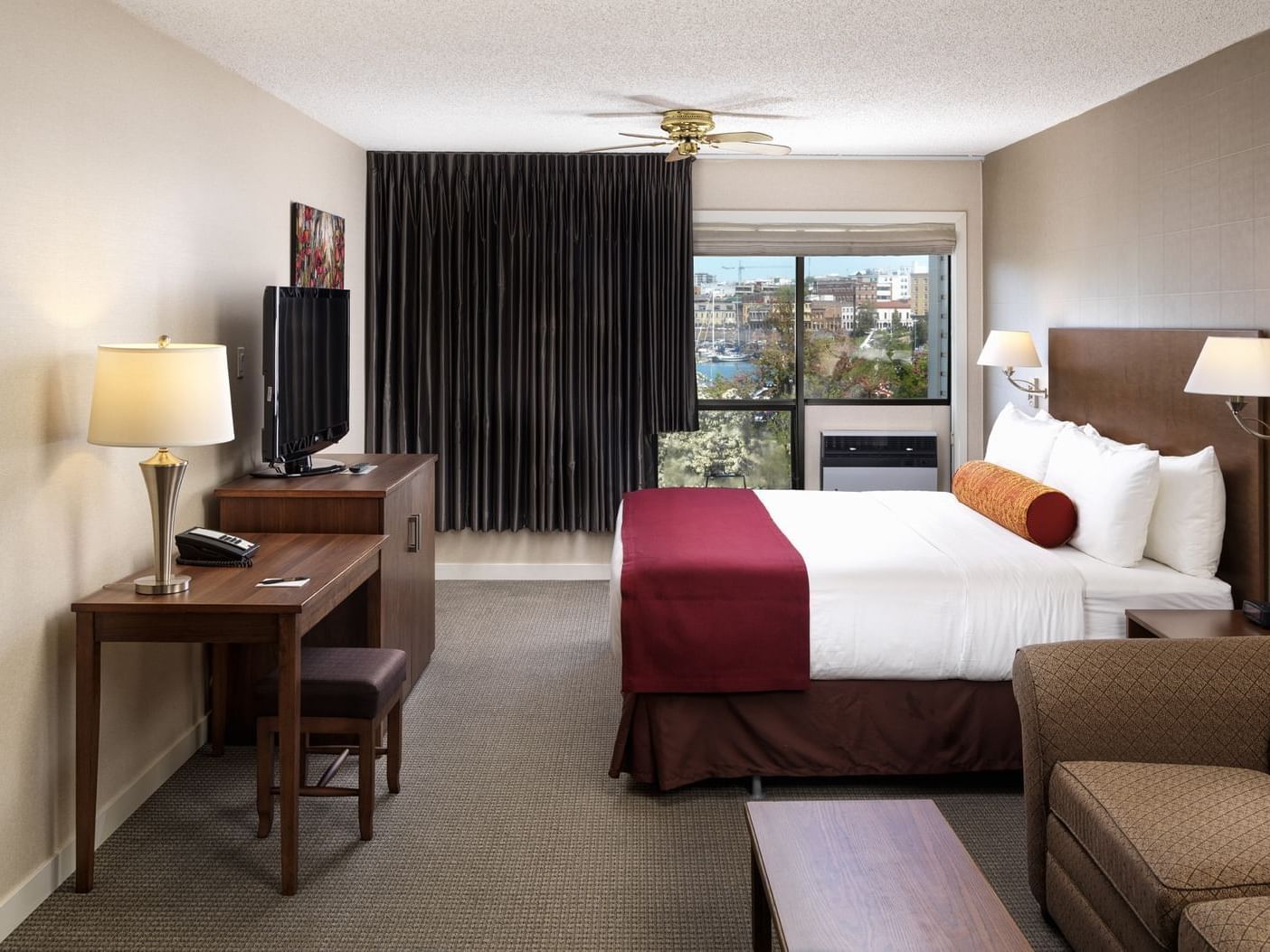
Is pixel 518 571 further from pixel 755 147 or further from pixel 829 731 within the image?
pixel 829 731

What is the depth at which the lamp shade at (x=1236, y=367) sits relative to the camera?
3.14 meters

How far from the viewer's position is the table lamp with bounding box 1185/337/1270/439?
10.3 feet

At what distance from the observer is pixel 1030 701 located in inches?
101

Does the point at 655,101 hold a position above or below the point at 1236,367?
above

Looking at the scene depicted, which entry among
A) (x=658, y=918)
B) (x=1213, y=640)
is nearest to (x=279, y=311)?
(x=658, y=918)

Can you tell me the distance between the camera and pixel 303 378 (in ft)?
13.4

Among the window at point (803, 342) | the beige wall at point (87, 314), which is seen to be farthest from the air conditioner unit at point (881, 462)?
the beige wall at point (87, 314)

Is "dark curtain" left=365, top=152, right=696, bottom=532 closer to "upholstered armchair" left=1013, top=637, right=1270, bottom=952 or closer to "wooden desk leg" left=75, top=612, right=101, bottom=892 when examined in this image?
"wooden desk leg" left=75, top=612, right=101, bottom=892

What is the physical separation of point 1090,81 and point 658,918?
3.51m

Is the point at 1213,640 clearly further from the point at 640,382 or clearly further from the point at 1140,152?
the point at 640,382

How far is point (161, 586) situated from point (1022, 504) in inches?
114

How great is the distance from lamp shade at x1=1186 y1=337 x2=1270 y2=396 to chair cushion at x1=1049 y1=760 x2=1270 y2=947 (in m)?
1.22

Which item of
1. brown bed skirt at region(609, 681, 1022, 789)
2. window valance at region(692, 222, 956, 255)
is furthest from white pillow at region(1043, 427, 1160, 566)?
window valance at region(692, 222, 956, 255)

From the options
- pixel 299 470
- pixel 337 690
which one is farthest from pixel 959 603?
pixel 299 470
